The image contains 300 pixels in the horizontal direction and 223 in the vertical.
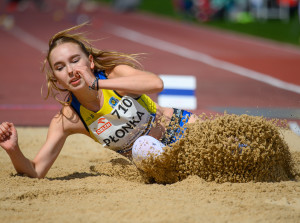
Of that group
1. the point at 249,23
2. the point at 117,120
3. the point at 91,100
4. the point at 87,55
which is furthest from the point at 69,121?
the point at 249,23

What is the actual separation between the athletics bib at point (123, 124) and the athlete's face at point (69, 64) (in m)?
0.37

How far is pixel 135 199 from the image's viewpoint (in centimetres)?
337

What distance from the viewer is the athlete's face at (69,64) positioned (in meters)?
3.85

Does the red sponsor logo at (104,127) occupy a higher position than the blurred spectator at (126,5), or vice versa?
the red sponsor logo at (104,127)

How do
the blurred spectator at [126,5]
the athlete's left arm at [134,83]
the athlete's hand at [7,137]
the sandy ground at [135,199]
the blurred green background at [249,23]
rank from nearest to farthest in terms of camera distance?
the sandy ground at [135,199] < the athlete's left arm at [134,83] < the athlete's hand at [7,137] < the blurred green background at [249,23] < the blurred spectator at [126,5]

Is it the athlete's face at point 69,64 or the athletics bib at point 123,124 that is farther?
the athletics bib at point 123,124

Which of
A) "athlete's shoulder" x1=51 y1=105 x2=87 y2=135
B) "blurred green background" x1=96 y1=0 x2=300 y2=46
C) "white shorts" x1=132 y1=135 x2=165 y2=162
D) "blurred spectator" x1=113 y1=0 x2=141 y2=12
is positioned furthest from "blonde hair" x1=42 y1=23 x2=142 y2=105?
"blurred spectator" x1=113 y1=0 x2=141 y2=12

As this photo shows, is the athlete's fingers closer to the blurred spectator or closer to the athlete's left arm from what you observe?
the athlete's left arm

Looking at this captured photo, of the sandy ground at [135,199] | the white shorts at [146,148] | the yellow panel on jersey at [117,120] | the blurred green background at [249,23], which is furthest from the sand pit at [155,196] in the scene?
the blurred green background at [249,23]

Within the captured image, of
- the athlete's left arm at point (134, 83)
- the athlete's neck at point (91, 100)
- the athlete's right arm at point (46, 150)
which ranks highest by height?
the athlete's left arm at point (134, 83)

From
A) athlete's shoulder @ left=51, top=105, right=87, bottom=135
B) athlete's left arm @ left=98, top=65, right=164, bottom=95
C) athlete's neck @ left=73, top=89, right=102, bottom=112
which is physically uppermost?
athlete's left arm @ left=98, top=65, right=164, bottom=95

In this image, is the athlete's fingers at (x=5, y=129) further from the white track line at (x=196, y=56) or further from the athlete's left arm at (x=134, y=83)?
the white track line at (x=196, y=56)

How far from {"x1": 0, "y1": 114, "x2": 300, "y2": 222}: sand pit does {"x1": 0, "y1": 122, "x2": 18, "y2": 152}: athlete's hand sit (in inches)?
11.0

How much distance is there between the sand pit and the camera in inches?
120
